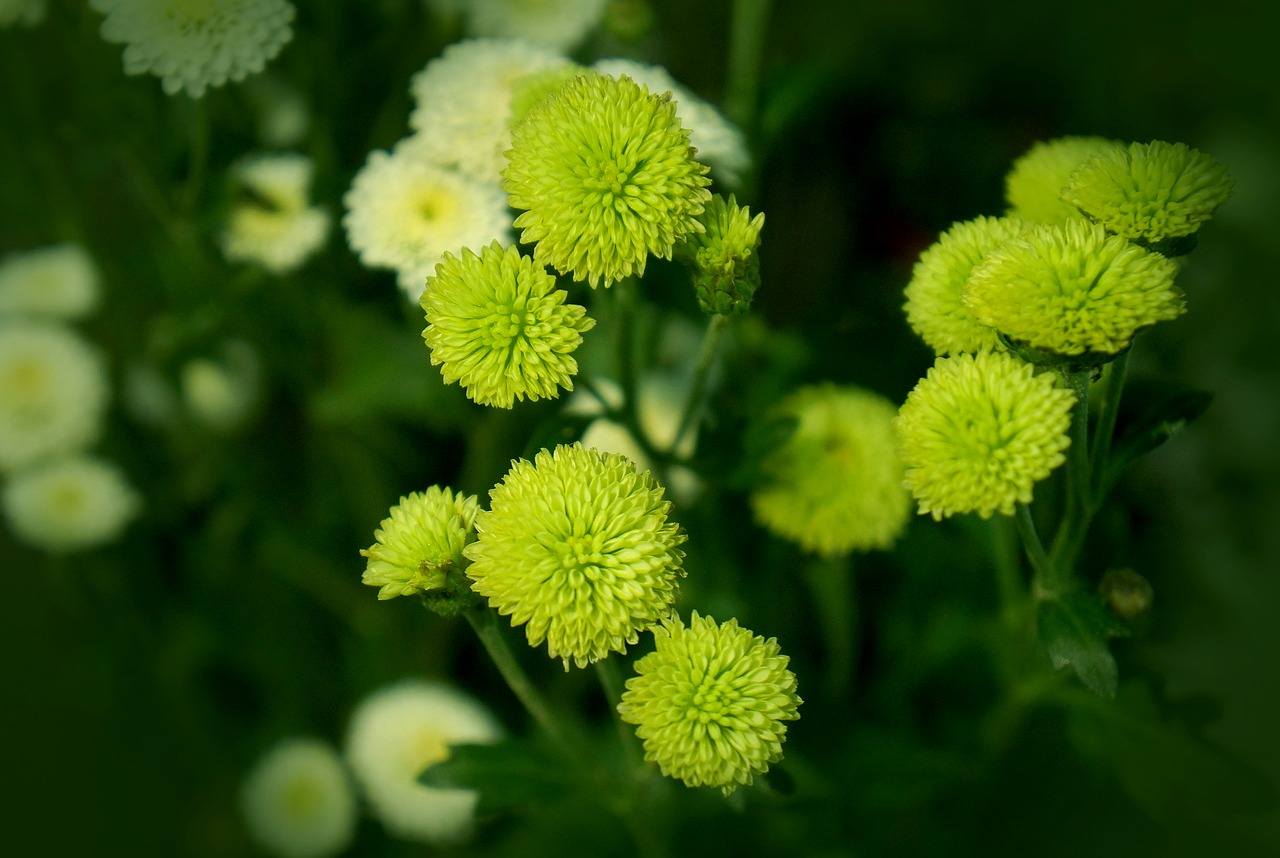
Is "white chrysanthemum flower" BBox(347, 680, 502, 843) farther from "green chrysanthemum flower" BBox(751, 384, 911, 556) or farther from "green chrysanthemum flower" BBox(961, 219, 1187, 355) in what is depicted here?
"green chrysanthemum flower" BBox(961, 219, 1187, 355)

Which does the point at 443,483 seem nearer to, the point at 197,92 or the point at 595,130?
the point at 197,92

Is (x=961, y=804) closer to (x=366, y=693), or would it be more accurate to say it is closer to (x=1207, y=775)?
(x=1207, y=775)

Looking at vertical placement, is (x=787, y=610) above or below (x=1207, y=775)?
below

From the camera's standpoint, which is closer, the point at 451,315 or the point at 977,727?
the point at 451,315

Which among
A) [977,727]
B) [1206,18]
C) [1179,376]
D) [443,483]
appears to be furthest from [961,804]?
[1206,18]

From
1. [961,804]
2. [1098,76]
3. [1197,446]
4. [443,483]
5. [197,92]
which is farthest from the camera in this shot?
[1098,76]

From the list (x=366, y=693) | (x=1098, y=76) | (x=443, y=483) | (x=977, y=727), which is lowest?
(x=366, y=693)

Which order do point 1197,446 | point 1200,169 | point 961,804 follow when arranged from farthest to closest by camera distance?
1. point 1197,446
2. point 961,804
3. point 1200,169
